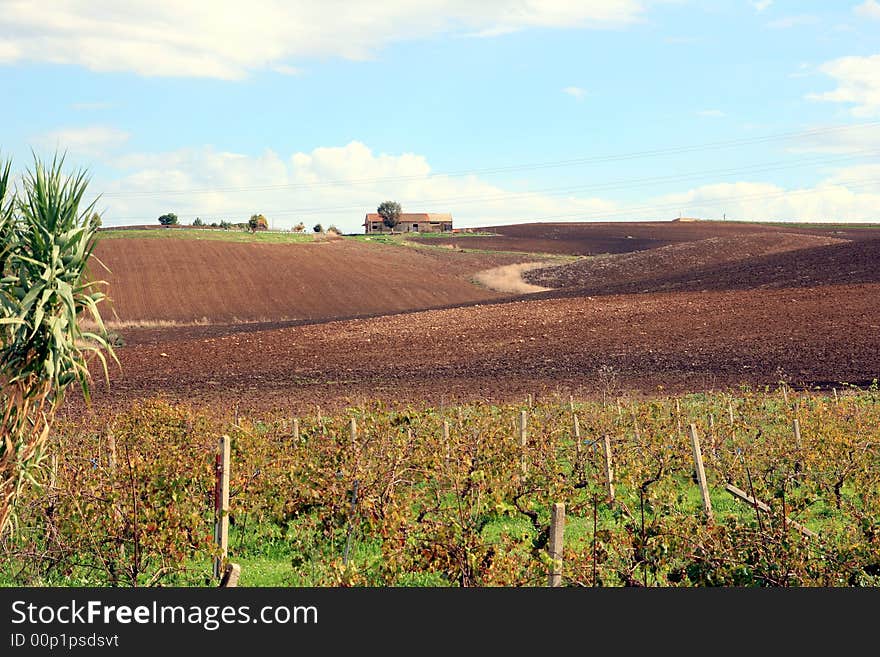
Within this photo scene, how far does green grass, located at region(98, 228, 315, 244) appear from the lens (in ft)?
269

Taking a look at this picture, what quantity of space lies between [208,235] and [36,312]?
264 feet

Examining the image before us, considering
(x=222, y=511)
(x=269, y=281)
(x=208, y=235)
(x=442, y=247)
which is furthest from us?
(x=442, y=247)

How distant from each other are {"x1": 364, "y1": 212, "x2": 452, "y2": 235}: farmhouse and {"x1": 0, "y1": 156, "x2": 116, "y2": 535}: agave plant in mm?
120407

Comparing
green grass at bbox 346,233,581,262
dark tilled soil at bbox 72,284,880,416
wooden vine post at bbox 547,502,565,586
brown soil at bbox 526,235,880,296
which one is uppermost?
green grass at bbox 346,233,581,262

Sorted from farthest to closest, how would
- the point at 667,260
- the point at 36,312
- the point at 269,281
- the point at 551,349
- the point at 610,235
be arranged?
the point at 610,235 → the point at 667,260 → the point at 269,281 → the point at 551,349 → the point at 36,312

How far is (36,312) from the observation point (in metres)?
6.84

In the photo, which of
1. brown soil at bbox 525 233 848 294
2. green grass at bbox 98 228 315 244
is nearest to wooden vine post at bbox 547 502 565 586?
brown soil at bbox 525 233 848 294

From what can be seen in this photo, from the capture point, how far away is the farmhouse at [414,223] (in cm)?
12912

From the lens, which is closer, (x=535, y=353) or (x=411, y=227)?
(x=535, y=353)

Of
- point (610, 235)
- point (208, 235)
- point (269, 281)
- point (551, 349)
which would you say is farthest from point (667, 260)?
point (551, 349)

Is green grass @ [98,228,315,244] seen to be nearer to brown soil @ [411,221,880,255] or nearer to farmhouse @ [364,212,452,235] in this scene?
brown soil @ [411,221,880,255]

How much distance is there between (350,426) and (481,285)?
188ft

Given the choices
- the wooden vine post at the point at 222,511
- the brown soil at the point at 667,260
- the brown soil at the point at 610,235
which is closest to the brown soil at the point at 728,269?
the brown soil at the point at 667,260

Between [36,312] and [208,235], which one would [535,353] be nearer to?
[36,312]
